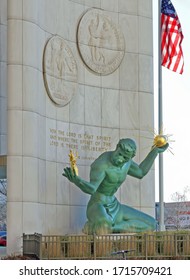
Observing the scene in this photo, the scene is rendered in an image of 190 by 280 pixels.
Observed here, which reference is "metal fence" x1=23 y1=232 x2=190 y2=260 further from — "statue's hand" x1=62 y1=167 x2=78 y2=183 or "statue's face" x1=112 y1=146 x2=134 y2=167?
"statue's face" x1=112 y1=146 x2=134 y2=167

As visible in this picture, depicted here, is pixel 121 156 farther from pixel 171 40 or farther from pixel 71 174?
pixel 171 40

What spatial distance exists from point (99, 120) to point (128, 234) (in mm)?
5178

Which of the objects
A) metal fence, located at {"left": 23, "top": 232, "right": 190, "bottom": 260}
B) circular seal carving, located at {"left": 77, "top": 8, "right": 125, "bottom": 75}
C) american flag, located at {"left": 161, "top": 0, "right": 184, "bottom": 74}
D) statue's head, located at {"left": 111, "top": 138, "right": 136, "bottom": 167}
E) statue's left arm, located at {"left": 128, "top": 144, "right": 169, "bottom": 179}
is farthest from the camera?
american flag, located at {"left": 161, "top": 0, "right": 184, "bottom": 74}

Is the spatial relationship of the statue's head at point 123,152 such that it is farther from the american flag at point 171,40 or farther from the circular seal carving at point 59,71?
the american flag at point 171,40

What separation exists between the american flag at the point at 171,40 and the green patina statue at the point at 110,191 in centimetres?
499

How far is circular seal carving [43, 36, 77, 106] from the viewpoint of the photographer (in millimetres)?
21141

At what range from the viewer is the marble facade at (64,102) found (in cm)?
1944

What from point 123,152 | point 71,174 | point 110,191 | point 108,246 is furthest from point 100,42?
point 108,246

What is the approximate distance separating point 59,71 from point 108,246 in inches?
239

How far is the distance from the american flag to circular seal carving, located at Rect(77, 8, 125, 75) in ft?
5.95

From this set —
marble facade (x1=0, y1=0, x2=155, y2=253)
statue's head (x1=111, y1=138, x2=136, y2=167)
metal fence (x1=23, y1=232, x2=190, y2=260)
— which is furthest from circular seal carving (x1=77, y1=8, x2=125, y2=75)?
metal fence (x1=23, y1=232, x2=190, y2=260)

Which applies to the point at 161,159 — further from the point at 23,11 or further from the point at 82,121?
the point at 23,11

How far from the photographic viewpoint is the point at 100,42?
23438mm

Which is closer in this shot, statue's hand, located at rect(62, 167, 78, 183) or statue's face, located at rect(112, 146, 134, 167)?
statue's hand, located at rect(62, 167, 78, 183)
